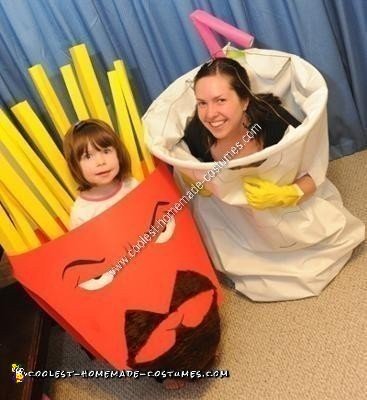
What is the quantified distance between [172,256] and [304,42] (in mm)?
818

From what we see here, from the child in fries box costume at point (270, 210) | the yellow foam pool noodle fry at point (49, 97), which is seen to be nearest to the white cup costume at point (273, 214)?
the child in fries box costume at point (270, 210)

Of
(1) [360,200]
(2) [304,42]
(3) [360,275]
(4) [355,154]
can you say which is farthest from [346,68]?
(3) [360,275]

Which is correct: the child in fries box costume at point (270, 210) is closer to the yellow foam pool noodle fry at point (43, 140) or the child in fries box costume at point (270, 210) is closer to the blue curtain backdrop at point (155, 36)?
the blue curtain backdrop at point (155, 36)

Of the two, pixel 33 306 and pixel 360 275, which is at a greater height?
pixel 33 306

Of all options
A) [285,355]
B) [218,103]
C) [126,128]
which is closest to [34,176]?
[126,128]

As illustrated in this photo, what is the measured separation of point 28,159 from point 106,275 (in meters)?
0.37

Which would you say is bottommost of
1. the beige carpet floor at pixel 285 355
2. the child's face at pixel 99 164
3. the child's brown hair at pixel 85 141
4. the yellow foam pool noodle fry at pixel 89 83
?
the beige carpet floor at pixel 285 355

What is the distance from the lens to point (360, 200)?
A: 1.48 m

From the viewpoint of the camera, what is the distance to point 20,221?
3.74 ft

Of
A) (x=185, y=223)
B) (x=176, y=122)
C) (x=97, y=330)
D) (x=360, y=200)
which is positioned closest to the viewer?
(x=97, y=330)

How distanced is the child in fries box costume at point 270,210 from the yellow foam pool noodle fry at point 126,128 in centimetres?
5

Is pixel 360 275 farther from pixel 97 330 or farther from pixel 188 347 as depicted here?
pixel 97 330

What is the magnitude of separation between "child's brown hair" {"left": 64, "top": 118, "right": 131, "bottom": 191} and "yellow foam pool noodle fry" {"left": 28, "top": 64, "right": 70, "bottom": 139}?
6cm

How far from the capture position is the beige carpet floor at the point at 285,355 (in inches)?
44.3
